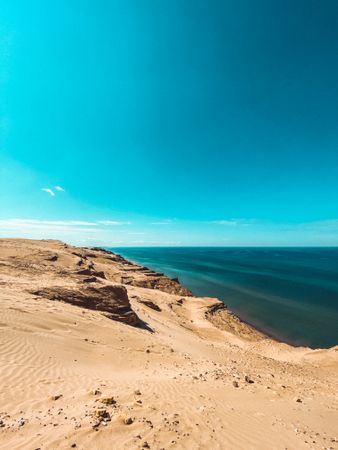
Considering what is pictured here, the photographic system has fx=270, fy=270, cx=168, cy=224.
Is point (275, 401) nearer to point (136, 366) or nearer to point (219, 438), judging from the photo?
point (219, 438)

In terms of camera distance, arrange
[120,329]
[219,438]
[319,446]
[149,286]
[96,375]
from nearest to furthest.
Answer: [219,438] → [319,446] → [96,375] → [120,329] → [149,286]

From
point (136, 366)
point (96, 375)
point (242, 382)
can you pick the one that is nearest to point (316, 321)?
point (242, 382)

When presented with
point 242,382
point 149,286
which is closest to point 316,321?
point 149,286

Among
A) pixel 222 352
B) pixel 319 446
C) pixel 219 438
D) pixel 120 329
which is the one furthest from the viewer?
pixel 222 352

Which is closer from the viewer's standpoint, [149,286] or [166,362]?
[166,362]

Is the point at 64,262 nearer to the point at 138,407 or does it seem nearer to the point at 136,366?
the point at 136,366

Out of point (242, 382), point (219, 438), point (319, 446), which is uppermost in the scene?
point (219, 438)

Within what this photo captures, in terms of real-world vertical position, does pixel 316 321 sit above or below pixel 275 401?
below
